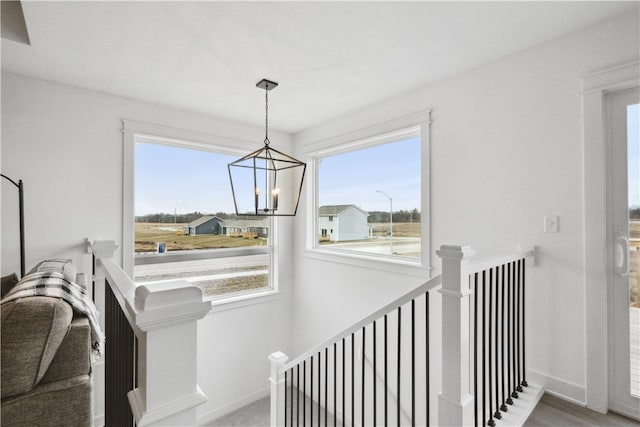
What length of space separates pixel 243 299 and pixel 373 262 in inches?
63.1

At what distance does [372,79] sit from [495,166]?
117 cm

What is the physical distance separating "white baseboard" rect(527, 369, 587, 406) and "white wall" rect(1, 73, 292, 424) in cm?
290

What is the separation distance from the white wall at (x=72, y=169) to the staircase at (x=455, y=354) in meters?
1.08

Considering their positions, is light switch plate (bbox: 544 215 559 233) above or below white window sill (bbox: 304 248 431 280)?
above

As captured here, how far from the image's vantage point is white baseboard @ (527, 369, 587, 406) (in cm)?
190

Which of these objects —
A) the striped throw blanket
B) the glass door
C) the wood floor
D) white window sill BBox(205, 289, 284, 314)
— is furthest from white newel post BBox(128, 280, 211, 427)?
white window sill BBox(205, 289, 284, 314)

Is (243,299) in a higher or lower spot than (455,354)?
lower

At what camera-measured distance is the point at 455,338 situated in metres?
1.46

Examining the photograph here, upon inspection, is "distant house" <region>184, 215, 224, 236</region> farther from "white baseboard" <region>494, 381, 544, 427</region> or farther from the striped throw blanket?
"white baseboard" <region>494, 381, 544, 427</region>

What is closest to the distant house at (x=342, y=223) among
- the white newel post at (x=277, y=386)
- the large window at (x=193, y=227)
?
the large window at (x=193, y=227)

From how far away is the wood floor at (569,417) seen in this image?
1695 millimetres

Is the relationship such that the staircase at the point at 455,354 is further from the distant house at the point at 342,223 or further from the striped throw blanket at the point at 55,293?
the striped throw blanket at the point at 55,293

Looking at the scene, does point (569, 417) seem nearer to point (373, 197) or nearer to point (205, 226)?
point (373, 197)

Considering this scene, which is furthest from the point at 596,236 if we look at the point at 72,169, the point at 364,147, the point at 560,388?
the point at 72,169
